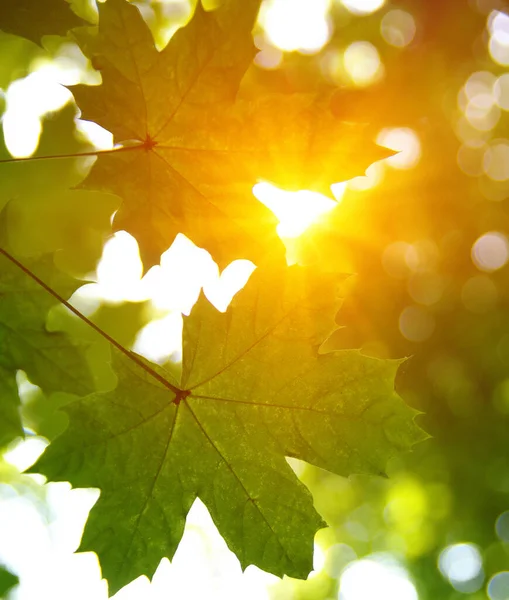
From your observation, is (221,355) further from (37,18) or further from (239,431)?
(37,18)

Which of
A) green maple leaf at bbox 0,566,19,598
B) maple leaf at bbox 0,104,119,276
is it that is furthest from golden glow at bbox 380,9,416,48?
green maple leaf at bbox 0,566,19,598

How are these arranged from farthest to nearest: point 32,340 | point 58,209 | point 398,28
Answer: point 398,28 < point 58,209 < point 32,340

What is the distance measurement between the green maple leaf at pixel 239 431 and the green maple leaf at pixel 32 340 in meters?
0.49

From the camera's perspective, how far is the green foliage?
5.46 ft

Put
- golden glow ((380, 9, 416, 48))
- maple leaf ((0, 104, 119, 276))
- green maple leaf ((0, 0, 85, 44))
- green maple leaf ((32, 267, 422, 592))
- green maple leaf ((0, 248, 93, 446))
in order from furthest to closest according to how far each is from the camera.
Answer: golden glow ((380, 9, 416, 48)), maple leaf ((0, 104, 119, 276)), green maple leaf ((0, 248, 93, 446)), green maple leaf ((0, 0, 85, 44)), green maple leaf ((32, 267, 422, 592))

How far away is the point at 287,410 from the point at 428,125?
8.49m

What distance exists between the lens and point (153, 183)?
194cm

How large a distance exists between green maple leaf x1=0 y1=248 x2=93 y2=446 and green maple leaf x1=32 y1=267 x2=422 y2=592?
0.49 m

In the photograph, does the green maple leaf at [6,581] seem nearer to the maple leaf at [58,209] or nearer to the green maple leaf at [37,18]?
the maple leaf at [58,209]

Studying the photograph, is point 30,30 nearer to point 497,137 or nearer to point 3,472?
point 3,472

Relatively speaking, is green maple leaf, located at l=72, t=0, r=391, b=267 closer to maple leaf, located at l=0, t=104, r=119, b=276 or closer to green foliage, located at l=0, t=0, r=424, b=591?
green foliage, located at l=0, t=0, r=424, b=591

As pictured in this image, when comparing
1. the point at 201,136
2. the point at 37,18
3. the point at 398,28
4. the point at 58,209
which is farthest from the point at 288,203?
the point at 398,28

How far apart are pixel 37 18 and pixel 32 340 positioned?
3.68 feet

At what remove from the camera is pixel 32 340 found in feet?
7.07
